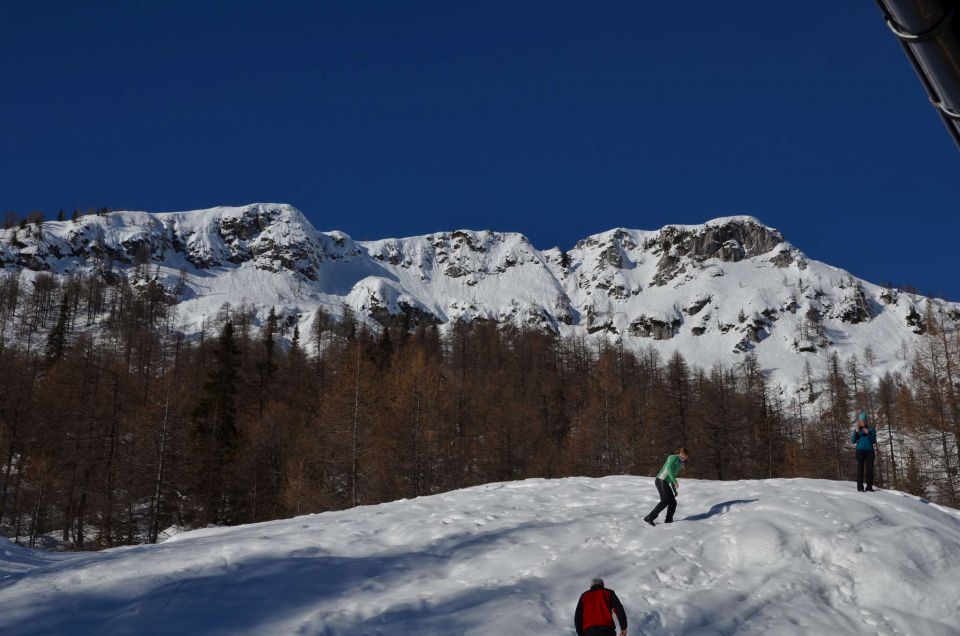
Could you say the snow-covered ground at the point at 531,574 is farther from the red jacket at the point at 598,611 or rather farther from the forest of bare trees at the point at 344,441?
the forest of bare trees at the point at 344,441

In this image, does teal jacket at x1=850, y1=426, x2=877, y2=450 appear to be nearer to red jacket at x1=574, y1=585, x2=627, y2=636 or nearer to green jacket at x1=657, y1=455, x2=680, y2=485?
green jacket at x1=657, y1=455, x2=680, y2=485

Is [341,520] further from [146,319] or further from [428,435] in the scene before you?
[146,319]

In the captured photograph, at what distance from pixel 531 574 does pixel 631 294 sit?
607 ft

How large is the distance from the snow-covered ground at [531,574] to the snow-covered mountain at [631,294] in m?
125

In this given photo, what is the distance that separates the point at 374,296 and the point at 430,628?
6674 inches

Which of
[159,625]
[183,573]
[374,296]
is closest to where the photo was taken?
[159,625]

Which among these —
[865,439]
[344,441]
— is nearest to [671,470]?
[865,439]

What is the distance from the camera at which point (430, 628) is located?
1028 cm

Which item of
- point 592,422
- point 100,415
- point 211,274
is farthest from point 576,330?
point 100,415

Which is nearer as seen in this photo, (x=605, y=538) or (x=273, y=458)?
(x=605, y=538)

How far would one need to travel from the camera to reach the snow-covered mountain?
14900cm

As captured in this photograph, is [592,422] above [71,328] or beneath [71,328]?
beneath

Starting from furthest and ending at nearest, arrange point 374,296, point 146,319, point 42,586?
point 374,296 → point 146,319 → point 42,586

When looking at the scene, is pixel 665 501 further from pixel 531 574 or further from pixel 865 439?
pixel 865 439
